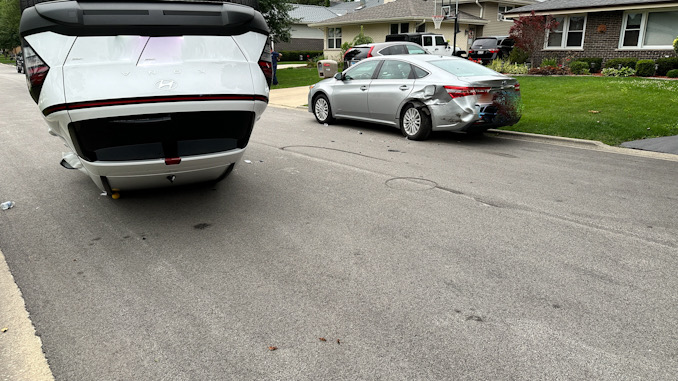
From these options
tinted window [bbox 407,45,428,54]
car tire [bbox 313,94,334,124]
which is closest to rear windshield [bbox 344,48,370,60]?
tinted window [bbox 407,45,428,54]

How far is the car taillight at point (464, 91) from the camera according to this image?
8.98 metres

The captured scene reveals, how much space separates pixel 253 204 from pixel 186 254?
148 cm

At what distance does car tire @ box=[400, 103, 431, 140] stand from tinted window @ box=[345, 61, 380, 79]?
1454mm

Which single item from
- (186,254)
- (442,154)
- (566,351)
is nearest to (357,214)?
(186,254)

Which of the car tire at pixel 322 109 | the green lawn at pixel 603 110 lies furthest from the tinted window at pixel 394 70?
the green lawn at pixel 603 110

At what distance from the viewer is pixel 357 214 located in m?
5.48

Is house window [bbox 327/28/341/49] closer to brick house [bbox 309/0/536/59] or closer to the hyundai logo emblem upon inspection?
brick house [bbox 309/0/536/59]

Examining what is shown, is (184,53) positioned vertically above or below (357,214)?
above

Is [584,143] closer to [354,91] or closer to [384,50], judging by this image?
[354,91]

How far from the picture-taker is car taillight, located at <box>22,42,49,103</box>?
3973mm

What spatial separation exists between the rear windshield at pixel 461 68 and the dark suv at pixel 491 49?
18.2 meters

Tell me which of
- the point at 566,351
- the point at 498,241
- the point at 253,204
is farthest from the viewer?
the point at 253,204

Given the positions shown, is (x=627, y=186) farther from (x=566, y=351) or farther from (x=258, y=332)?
(x=258, y=332)

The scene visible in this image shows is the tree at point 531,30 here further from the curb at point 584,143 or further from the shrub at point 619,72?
the curb at point 584,143
